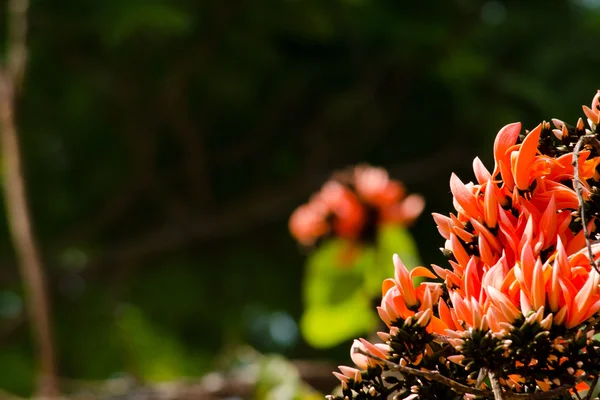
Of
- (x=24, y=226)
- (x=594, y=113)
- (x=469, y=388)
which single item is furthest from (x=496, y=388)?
(x=24, y=226)

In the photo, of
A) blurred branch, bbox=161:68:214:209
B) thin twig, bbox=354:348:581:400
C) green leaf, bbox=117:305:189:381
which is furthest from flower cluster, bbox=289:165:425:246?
green leaf, bbox=117:305:189:381

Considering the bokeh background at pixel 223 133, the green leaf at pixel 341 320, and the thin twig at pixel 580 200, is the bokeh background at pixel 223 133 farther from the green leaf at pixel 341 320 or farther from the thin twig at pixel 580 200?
the thin twig at pixel 580 200

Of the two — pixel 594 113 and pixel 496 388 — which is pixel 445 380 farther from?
pixel 594 113

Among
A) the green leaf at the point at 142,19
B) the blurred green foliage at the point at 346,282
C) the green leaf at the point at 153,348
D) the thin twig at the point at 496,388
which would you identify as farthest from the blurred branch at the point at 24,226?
the thin twig at the point at 496,388

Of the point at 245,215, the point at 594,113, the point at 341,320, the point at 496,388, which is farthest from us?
the point at 245,215

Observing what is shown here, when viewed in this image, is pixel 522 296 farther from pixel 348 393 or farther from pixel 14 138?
pixel 14 138

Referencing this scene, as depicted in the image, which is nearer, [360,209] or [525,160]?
[525,160]
